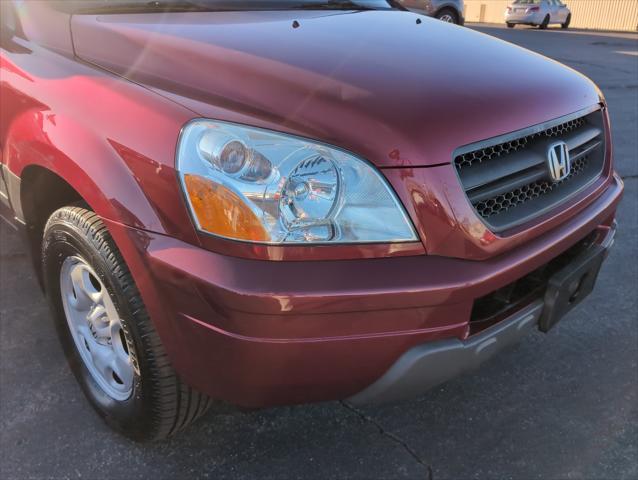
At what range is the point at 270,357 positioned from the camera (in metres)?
1.44

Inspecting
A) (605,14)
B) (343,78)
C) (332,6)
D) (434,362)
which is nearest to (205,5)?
(332,6)

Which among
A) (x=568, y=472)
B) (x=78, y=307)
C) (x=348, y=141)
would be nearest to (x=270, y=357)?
(x=348, y=141)

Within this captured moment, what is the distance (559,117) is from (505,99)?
0.86ft

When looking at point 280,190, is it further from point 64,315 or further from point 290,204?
point 64,315

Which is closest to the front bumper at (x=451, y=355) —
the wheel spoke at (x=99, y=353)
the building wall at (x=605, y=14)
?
the wheel spoke at (x=99, y=353)

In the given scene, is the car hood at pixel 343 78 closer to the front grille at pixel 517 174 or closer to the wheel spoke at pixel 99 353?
the front grille at pixel 517 174

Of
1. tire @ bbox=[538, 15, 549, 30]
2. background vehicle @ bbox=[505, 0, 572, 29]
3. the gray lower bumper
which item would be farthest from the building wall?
the gray lower bumper

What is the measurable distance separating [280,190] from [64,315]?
1.24 meters

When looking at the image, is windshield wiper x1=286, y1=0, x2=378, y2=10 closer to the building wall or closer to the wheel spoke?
the wheel spoke

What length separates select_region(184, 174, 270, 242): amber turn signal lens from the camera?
1.42m

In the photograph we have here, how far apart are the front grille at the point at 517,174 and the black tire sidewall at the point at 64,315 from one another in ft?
3.40

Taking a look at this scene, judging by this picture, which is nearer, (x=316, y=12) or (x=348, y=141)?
(x=348, y=141)

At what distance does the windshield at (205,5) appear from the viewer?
2.12 m

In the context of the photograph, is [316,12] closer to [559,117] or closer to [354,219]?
[559,117]
